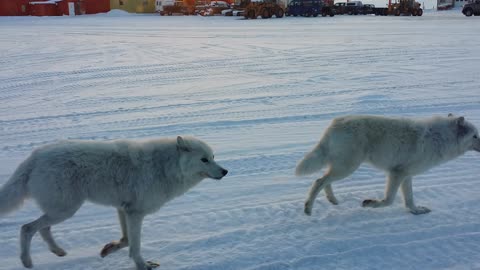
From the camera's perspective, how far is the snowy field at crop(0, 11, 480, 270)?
443 cm

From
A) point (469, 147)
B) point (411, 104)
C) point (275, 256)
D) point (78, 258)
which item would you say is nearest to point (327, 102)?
point (411, 104)

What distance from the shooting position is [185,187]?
4.30 m

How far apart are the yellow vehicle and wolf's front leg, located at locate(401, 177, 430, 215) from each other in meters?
41.7

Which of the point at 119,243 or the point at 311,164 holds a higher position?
the point at 311,164

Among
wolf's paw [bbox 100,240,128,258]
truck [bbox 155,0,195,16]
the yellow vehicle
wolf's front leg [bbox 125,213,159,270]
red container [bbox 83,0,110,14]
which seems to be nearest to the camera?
wolf's front leg [bbox 125,213,159,270]

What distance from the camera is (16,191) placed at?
3863mm

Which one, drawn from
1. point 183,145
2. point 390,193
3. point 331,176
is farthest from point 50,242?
point 390,193

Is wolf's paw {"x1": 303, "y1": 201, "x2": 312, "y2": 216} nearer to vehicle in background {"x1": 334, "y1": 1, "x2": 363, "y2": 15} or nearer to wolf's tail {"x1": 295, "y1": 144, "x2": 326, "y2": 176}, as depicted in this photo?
wolf's tail {"x1": 295, "y1": 144, "x2": 326, "y2": 176}

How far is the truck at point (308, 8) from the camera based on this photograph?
4681 cm

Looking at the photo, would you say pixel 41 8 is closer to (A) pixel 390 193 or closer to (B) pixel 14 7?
(B) pixel 14 7

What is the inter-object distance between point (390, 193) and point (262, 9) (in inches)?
1654

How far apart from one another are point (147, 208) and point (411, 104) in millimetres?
7411

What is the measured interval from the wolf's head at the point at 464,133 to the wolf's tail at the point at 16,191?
4.48m

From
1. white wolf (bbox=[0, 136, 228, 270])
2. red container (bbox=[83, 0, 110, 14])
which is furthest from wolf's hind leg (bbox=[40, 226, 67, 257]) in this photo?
red container (bbox=[83, 0, 110, 14])
